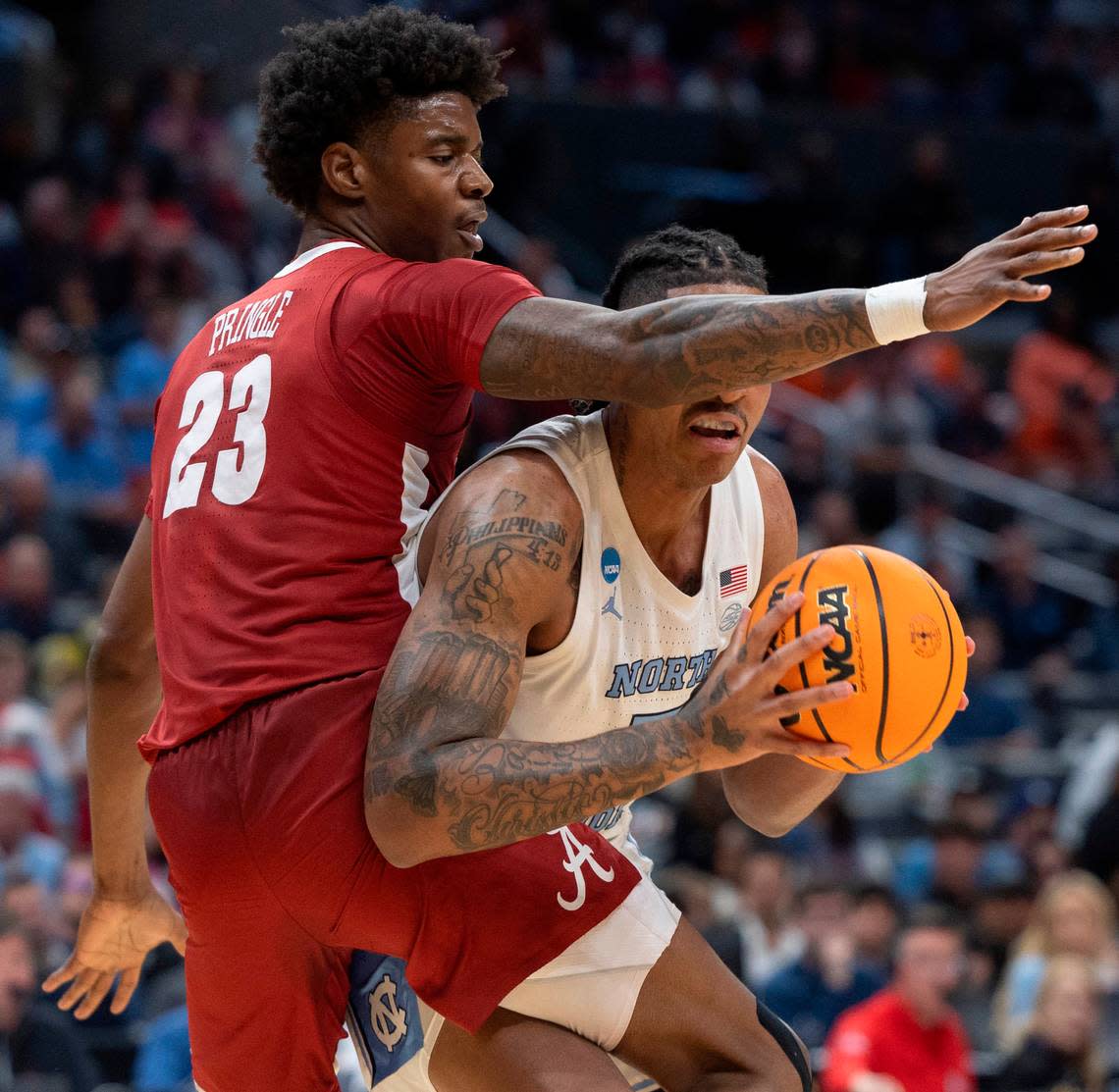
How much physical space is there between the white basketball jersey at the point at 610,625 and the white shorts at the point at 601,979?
244 mm

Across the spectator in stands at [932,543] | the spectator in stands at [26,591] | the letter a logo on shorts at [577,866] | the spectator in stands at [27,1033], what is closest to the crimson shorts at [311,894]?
the letter a logo on shorts at [577,866]

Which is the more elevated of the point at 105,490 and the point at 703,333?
the point at 703,333

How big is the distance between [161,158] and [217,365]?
862 centimetres

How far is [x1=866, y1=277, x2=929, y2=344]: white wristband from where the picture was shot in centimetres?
294

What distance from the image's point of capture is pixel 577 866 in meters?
3.57

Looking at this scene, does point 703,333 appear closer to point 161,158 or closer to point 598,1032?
point 598,1032

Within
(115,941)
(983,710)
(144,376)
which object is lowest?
(983,710)

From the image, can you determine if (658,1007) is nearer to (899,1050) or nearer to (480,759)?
(480,759)

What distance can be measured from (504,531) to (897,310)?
82cm

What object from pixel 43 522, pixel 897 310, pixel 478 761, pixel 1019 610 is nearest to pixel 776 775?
pixel 478 761

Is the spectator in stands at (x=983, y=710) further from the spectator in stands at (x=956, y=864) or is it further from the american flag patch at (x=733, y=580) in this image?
the american flag patch at (x=733, y=580)

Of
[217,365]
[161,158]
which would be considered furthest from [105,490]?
[217,365]

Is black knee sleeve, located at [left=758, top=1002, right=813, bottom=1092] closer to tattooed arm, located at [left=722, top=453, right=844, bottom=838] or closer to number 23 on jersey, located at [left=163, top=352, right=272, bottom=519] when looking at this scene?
tattooed arm, located at [left=722, top=453, right=844, bottom=838]

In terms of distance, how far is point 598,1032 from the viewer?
355 centimetres
